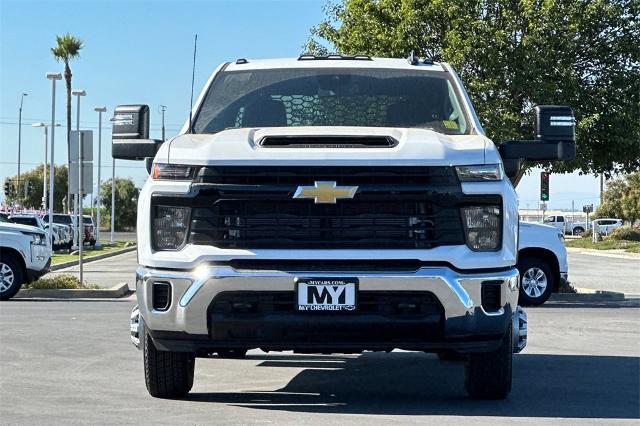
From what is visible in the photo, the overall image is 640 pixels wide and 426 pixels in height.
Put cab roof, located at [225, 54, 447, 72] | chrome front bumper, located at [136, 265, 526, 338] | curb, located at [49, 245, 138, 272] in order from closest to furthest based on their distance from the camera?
chrome front bumper, located at [136, 265, 526, 338]
cab roof, located at [225, 54, 447, 72]
curb, located at [49, 245, 138, 272]

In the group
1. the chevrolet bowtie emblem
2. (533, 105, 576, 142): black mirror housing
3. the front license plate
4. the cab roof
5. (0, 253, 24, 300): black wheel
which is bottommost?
(0, 253, 24, 300): black wheel

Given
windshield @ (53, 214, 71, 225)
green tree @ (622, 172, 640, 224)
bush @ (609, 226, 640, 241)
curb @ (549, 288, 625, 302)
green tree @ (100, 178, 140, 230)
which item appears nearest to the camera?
curb @ (549, 288, 625, 302)

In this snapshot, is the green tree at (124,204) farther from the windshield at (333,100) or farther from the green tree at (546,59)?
the windshield at (333,100)

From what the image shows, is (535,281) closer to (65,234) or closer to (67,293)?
(67,293)

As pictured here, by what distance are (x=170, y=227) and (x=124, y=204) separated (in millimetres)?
118229

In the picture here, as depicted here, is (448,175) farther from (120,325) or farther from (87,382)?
(120,325)

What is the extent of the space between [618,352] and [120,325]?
19.9ft

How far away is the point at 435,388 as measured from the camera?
30.5ft

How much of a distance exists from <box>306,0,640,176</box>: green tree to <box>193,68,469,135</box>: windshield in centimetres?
1353

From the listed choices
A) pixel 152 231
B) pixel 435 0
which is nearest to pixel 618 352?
pixel 152 231

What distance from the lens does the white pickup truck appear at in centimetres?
744

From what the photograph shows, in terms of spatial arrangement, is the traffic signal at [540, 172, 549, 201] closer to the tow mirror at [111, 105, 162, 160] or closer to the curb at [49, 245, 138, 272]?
the curb at [49, 245, 138, 272]

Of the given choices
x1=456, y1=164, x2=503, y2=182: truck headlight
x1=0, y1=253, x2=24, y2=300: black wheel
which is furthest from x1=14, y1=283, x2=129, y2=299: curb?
x1=456, y1=164, x2=503, y2=182: truck headlight

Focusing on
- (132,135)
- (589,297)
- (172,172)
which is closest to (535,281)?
(589,297)
